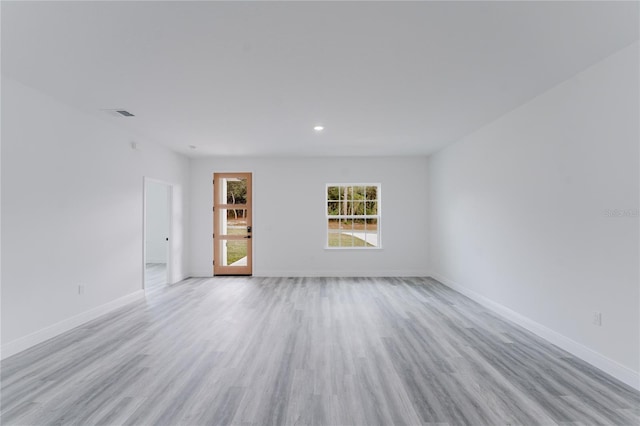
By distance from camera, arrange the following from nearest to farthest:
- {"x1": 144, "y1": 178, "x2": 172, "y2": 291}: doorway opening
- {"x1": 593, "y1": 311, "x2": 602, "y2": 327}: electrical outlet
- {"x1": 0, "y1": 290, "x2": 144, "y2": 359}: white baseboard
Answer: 1. {"x1": 593, "y1": 311, "x2": 602, "y2": 327}: electrical outlet
2. {"x1": 0, "y1": 290, "x2": 144, "y2": 359}: white baseboard
3. {"x1": 144, "y1": 178, "x2": 172, "y2": 291}: doorway opening

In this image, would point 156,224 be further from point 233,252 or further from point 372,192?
point 372,192

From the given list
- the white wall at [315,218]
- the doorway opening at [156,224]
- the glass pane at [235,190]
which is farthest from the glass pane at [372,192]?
the doorway opening at [156,224]

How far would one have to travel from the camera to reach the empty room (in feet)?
6.29

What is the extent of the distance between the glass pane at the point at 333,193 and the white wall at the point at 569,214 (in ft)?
9.53

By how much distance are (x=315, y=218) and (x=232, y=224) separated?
197cm

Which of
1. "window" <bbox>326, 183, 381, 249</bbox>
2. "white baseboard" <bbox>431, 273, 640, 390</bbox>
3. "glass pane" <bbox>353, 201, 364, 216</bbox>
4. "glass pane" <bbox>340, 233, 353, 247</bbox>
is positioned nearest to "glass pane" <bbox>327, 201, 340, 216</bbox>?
"window" <bbox>326, 183, 381, 249</bbox>

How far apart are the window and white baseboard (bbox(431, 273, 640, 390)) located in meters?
2.66

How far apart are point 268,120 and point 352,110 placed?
46.8 inches

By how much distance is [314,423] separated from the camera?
1771 millimetres

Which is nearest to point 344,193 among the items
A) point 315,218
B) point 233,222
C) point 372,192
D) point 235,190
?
point 372,192

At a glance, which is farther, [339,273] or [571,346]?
[339,273]

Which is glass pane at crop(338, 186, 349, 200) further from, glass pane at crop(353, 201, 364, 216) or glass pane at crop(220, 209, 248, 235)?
glass pane at crop(220, 209, 248, 235)

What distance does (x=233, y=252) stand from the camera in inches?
255

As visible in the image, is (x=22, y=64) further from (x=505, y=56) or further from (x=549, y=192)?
(x=549, y=192)
